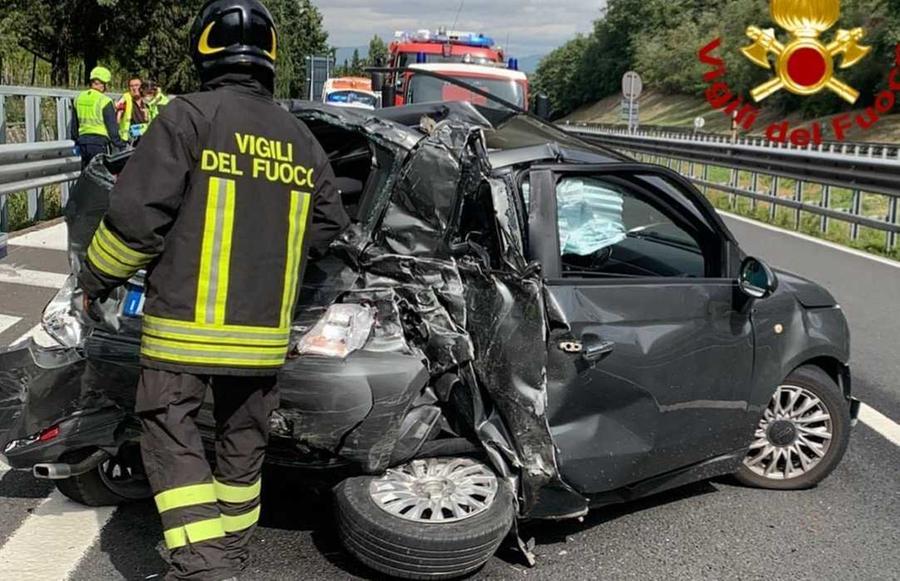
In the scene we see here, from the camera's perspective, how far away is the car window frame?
381 centimetres

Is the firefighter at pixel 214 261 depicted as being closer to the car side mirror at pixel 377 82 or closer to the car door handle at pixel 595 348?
the car door handle at pixel 595 348

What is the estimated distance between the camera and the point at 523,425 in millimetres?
3648

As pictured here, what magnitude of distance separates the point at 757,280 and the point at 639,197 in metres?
0.61

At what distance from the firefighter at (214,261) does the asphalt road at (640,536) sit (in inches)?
25.7

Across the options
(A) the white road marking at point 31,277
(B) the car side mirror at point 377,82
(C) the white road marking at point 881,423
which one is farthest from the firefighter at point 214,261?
(B) the car side mirror at point 377,82

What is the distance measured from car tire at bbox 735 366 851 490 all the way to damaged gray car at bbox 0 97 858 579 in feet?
0.68

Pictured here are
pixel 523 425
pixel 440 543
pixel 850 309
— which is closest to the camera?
pixel 440 543

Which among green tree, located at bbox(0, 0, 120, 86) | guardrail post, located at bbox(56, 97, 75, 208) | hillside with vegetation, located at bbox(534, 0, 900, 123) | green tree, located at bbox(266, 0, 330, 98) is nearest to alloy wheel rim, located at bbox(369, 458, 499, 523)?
guardrail post, located at bbox(56, 97, 75, 208)

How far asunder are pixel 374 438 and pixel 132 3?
152 feet

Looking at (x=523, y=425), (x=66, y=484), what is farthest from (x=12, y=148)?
(x=523, y=425)

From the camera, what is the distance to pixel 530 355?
3.61 metres

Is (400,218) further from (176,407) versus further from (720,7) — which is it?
(720,7)

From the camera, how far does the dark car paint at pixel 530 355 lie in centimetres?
357

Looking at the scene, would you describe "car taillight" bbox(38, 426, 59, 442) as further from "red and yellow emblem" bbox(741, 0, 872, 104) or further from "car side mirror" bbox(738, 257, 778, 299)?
"red and yellow emblem" bbox(741, 0, 872, 104)
